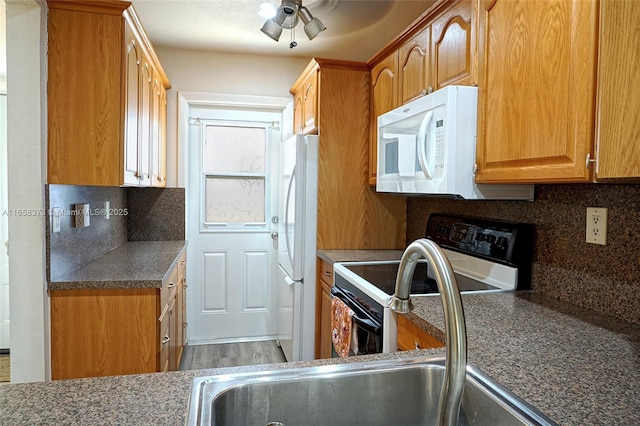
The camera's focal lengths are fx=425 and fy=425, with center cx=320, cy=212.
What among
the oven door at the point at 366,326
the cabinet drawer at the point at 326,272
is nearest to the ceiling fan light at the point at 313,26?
the cabinet drawer at the point at 326,272

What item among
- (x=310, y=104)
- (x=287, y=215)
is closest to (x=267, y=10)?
(x=310, y=104)

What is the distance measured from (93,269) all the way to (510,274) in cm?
198

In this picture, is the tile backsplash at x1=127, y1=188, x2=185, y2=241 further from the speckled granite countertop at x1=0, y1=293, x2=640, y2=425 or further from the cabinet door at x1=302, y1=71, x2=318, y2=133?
the speckled granite countertop at x1=0, y1=293, x2=640, y2=425

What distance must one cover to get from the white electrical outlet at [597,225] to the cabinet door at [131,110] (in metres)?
1.93

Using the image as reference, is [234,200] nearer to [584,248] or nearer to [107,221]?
[107,221]

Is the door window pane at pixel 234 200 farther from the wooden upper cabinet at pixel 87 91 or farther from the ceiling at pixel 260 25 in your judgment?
the wooden upper cabinet at pixel 87 91

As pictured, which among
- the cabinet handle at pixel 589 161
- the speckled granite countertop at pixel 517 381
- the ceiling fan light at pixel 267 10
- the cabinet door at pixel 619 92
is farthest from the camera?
the ceiling fan light at pixel 267 10

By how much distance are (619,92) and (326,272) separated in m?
1.91

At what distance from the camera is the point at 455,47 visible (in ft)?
5.94

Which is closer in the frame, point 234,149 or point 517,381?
point 517,381

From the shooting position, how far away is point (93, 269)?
2.16 meters

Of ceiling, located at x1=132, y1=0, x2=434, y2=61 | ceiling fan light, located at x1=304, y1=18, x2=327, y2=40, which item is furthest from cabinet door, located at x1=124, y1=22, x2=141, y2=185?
ceiling fan light, located at x1=304, y1=18, x2=327, y2=40

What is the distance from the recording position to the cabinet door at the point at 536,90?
115 cm

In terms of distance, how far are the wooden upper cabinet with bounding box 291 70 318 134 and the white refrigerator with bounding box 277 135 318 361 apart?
21cm
